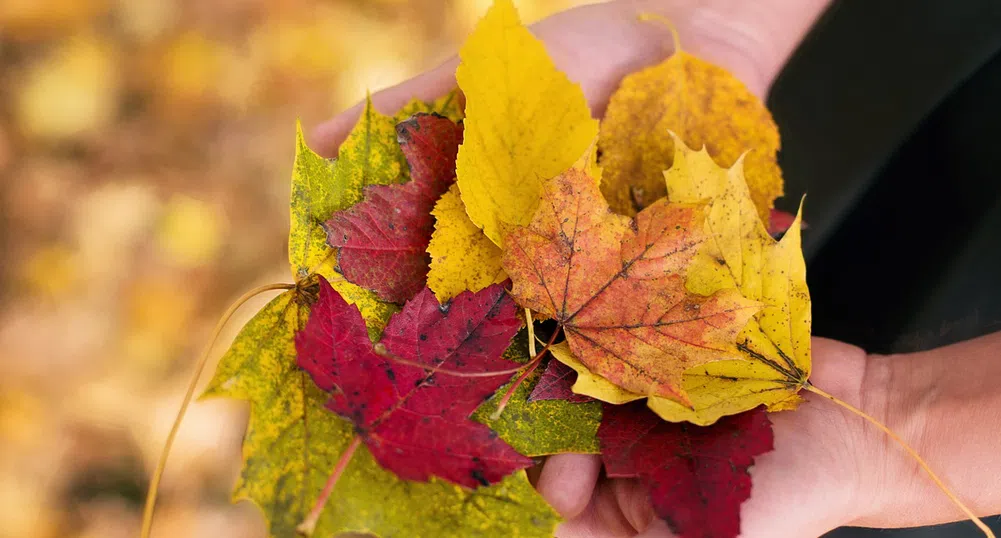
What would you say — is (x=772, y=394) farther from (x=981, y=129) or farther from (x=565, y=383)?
(x=981, y=129)

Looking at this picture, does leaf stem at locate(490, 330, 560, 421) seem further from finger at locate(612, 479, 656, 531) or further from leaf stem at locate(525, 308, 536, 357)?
finger at locate(612, 479, 656, 531)

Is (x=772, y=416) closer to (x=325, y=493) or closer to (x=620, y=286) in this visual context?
(x=620, y=286)

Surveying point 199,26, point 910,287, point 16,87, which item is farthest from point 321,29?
point 910,287

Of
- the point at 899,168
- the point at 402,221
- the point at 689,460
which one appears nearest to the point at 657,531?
the point at 689,460

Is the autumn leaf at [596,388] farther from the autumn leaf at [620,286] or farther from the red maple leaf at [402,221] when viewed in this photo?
the red maple leaf at [402,221]

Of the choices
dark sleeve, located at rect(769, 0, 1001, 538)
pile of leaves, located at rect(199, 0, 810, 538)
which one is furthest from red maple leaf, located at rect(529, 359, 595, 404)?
dark sleeve, located at rect(769, 0, 1001, 538)

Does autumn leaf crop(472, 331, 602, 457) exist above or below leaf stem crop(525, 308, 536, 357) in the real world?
below
